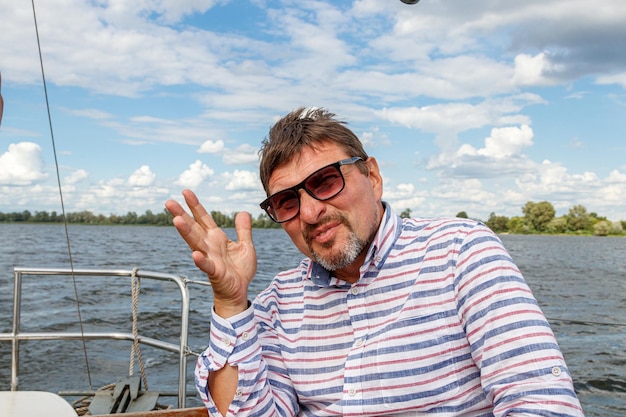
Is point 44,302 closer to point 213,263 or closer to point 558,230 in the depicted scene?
point 213,263

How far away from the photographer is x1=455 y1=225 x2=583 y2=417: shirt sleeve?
133 centimetres

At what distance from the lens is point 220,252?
5.23 ft

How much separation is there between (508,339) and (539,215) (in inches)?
3489

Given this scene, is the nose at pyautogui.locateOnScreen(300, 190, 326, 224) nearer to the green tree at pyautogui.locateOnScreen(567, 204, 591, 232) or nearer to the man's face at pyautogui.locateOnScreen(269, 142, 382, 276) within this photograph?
the man's face at pyautogui.locateOnScreen(269, 142, 382, 276)

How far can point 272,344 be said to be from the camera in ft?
5.76

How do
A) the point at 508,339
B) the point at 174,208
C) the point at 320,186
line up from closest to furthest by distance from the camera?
the point at 508,339, the point at 174,208, the point at 320,186

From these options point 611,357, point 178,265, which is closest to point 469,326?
point 611,357

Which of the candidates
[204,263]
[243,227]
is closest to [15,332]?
[243,227]

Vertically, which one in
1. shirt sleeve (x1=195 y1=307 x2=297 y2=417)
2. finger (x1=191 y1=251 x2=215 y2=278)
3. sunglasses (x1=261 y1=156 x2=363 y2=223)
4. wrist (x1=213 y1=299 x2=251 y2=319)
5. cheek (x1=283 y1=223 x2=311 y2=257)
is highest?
sunglasses (x1=261 y1=156 x2=363 y2=223)

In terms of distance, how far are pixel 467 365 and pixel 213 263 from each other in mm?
706

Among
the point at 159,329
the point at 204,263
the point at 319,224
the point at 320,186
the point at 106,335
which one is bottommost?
the point at 159,329

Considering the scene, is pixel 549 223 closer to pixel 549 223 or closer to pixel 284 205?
pixel 549 223

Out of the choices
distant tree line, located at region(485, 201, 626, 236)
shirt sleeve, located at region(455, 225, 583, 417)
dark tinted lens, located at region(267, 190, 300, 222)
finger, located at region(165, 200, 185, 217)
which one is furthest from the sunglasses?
distant tree line, located at region(485, 201, 626, 236)

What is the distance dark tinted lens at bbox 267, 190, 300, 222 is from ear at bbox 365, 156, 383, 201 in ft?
0.87
